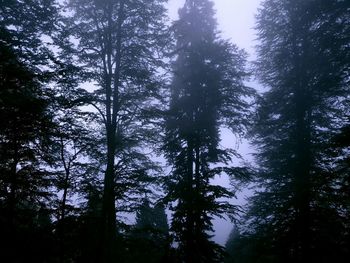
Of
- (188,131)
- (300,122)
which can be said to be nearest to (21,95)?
(188,131)

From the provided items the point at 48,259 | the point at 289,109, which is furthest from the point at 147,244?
the point at 289,109

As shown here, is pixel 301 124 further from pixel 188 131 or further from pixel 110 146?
pixel 110 146

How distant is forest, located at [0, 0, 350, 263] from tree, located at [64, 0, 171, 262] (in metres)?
0.07

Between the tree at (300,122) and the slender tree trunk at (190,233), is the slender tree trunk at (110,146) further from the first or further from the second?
the tree at (300,122)

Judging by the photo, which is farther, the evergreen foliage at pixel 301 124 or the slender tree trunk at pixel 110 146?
the slender tree trunk at pixel 110 146

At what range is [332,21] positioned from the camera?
10.3 metres

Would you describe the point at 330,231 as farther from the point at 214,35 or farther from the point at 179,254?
the point at 214,35

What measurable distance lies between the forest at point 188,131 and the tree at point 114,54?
7 centimetres

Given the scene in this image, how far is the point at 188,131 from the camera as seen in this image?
1320 cm

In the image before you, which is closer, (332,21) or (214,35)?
(332,21)

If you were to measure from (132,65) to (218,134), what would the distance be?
20.6 ft

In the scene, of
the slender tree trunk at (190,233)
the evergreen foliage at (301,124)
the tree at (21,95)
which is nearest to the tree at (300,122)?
the evergreen foliage at (301,124)

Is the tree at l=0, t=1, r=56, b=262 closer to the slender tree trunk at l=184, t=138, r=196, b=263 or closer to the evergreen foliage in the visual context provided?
the slender tree trunk at l=184, t=138, r=196, b=263

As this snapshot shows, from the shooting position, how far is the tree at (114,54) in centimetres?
1214
